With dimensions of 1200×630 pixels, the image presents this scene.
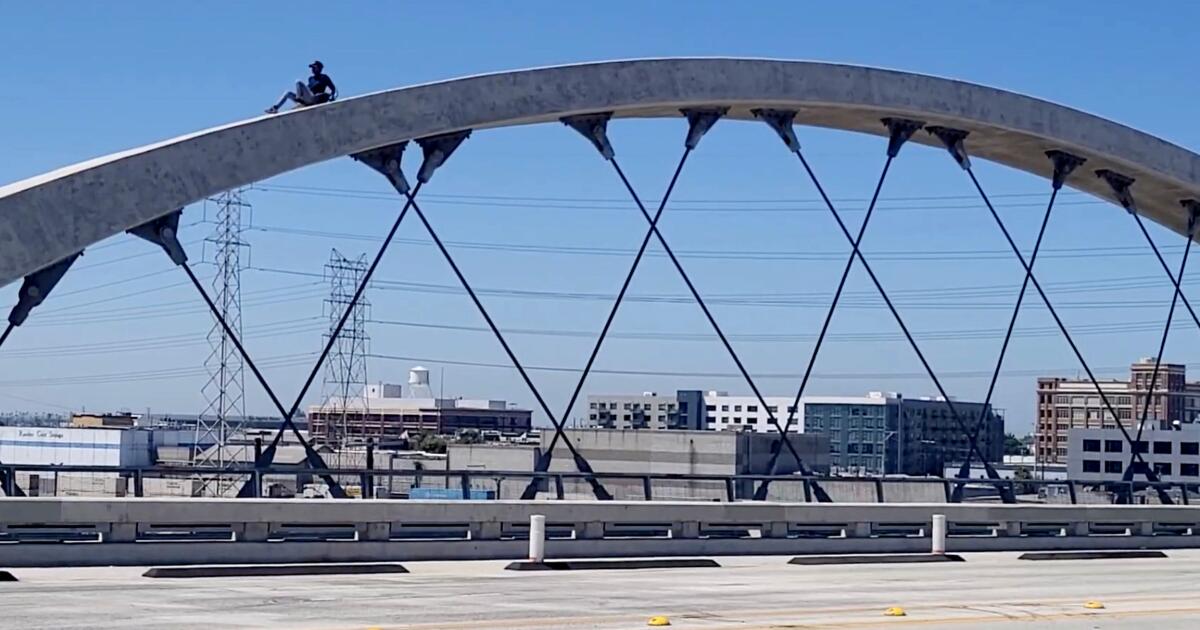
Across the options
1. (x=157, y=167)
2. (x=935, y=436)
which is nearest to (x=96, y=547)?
(x=157, y=167)

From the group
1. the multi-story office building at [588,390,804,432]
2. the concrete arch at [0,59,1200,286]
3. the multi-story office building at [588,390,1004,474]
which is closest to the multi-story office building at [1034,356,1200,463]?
the multi-story office building at [588,390,804,432]

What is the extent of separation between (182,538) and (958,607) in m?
9.55

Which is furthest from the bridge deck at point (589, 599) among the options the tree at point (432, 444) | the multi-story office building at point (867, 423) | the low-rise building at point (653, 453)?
the multi-story office building at point (867, 423)

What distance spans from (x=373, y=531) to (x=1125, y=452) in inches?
3569

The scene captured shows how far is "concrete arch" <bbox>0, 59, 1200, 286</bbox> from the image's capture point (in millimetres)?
20922

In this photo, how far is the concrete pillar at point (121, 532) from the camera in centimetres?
1977

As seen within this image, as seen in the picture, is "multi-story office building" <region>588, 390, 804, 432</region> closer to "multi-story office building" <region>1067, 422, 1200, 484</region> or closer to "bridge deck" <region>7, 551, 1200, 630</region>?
"multi-story office building" <region>1067, 422, 1200, 484</region>

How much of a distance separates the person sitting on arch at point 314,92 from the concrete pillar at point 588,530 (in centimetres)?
714

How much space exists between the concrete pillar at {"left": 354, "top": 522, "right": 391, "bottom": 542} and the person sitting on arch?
608cm

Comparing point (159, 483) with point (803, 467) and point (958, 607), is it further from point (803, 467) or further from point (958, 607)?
point (958, 607)

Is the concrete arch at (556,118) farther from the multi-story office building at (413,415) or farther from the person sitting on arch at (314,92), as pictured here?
the multi-story office building at (413,415)

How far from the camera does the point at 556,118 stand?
2591cm

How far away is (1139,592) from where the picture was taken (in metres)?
20.5

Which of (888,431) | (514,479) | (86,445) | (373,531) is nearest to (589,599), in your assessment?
(373,531)
